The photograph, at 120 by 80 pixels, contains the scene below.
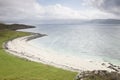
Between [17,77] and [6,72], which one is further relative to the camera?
[6,72]

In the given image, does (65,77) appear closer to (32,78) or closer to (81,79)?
(32,78)

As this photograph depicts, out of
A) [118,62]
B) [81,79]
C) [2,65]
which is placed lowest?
[118,62]

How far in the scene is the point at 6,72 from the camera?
40406mm

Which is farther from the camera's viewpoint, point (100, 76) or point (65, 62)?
point (65, 62)

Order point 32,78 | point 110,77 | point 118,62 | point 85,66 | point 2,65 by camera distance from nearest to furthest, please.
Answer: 1. point 110,77
2. point 32,78
3. point 2,65
4. point 85,66
5. point 118,62

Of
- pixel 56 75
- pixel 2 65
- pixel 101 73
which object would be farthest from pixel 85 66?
pixel 101 73

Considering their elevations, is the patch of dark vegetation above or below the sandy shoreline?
above

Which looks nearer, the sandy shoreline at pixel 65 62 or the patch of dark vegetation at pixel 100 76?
the patch of dark vegetation at pixel 100 76

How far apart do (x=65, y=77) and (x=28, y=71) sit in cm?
911

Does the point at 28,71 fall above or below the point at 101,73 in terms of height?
below

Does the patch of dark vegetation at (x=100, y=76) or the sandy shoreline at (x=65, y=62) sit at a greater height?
the patch of dark vegetation at (x=100, y=76)

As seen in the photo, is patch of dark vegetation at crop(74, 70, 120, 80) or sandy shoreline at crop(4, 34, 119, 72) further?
sandy shoreline at crop(4, 34, 119, 72)

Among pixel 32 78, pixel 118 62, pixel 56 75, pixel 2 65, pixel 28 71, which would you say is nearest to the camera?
pixel 32 78

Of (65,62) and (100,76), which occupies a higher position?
(100,76)
